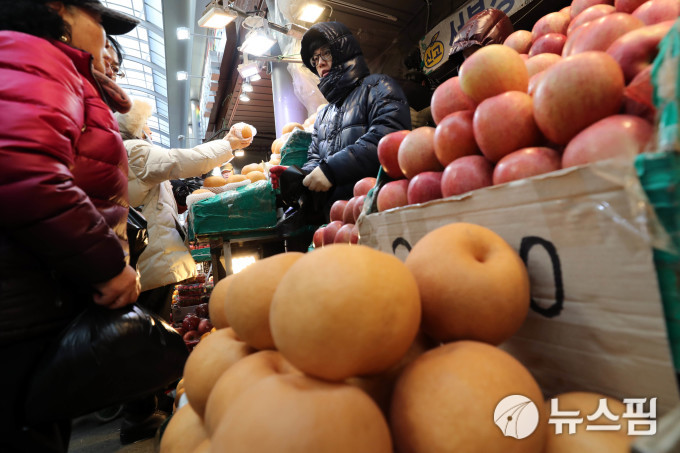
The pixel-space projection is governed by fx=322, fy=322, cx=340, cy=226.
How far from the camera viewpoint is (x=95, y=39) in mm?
1480

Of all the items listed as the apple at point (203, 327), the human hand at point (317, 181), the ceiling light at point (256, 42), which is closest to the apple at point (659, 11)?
the human hand at point (317, 181)

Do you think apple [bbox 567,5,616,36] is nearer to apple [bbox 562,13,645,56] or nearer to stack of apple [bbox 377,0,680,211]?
stack of apple [bbox 377,0,680,211]

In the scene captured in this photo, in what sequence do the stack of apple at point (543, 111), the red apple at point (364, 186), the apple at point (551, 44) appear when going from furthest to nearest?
the red apple at point (364, 186), the apple at point (551, 44), the stack of apple at point (543, 111)

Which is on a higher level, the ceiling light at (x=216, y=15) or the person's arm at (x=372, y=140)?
the ceiling light at (x=216, y=15)

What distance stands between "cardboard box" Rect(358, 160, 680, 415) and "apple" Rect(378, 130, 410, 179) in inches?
23.4

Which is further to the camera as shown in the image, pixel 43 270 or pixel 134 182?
pixel 134 182

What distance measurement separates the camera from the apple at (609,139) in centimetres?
57

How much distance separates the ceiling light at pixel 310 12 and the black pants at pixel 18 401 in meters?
4.37

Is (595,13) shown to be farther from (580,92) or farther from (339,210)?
(339,210)

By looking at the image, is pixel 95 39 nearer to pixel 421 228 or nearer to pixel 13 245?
pixel 13 245

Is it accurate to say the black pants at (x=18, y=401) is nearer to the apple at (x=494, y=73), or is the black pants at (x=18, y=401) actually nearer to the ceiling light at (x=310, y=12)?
the apple at (x=494, y=73)

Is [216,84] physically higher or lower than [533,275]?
higher

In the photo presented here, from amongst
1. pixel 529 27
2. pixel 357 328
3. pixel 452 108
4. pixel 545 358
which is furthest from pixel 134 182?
pixel 529 27

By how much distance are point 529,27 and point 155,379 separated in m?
4.58
